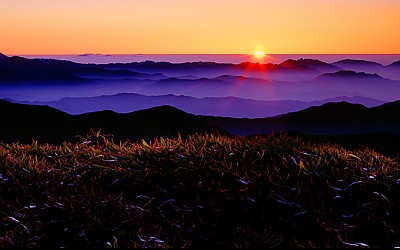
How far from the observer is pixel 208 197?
6.00m

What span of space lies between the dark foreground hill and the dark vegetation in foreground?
12.5 meters

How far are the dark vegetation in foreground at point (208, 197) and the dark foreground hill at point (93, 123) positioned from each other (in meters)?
12.5

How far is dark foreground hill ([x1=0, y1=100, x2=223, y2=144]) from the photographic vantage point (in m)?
21.0

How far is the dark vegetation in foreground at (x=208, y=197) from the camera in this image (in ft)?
17.2

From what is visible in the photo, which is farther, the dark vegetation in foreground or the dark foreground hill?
the dark foreground hill

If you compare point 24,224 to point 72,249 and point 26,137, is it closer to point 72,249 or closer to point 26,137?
point 72,249

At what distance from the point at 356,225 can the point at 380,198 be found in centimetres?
68

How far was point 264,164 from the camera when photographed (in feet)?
22.5

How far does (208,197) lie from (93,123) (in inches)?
749

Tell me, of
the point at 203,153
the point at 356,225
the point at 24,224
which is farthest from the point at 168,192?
the point at 356,225

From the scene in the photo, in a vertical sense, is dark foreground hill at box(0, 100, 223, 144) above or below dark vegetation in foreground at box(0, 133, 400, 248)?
below

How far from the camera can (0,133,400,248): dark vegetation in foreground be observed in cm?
525

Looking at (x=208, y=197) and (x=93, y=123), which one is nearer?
(x=208, y=197)

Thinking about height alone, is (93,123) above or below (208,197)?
below
